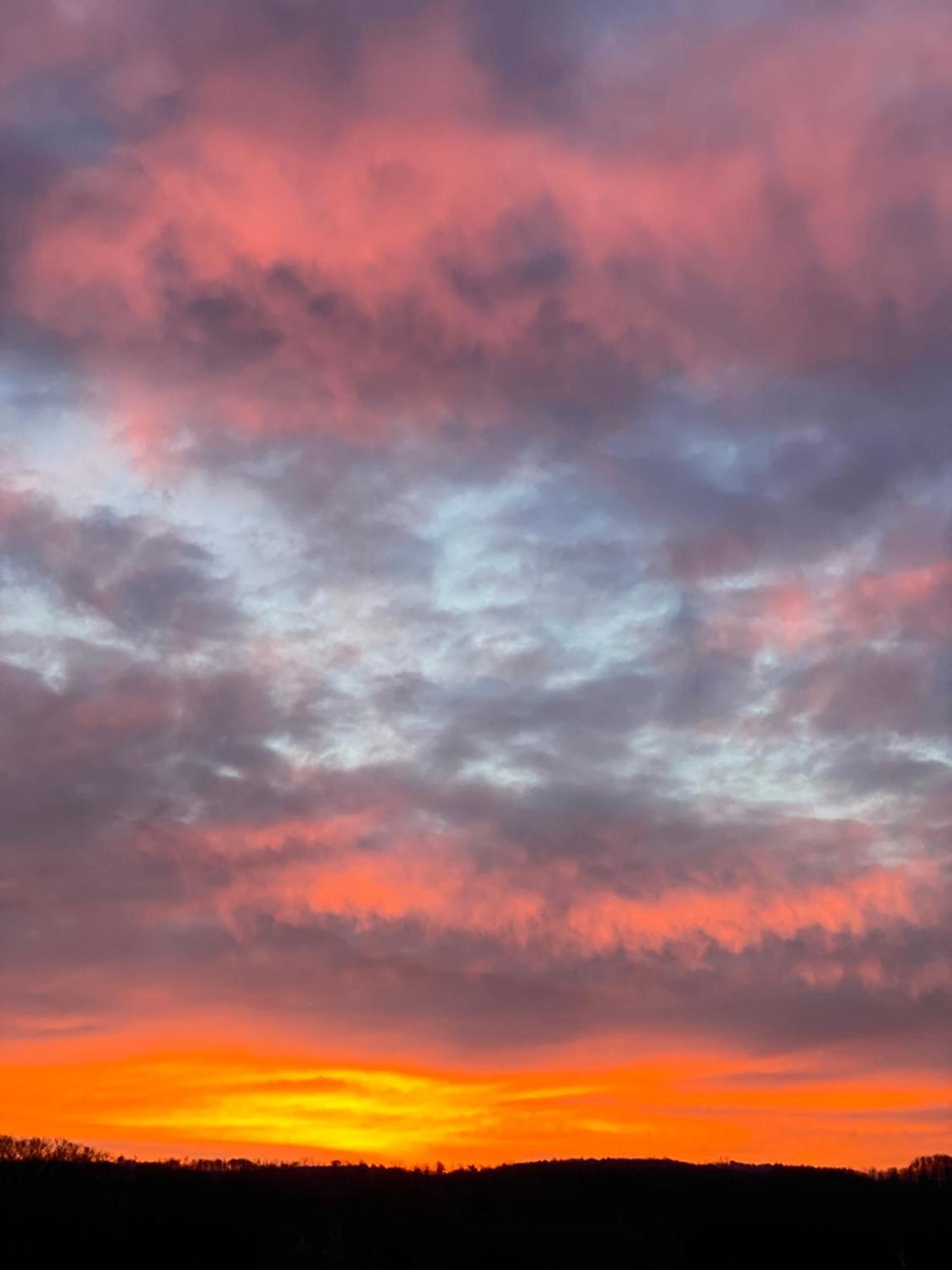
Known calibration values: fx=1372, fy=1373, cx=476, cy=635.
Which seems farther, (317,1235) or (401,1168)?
(401,1168)

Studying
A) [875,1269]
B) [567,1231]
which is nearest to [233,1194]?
[567,1231]

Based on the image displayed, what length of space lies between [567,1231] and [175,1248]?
31.4 feet

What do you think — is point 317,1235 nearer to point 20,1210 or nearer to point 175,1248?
point 175,1248

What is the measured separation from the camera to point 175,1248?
2898 cm

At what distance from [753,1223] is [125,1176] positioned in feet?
52.2

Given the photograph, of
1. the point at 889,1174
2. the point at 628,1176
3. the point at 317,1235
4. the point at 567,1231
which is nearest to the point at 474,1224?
the point at 567,1231

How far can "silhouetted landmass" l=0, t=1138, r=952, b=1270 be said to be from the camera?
2930cm

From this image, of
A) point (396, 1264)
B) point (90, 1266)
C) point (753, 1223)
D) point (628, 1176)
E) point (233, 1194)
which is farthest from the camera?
point (628, 1176)

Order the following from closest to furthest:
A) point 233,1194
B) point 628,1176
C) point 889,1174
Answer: point 233,1194
point 628,1176
point 889,1174

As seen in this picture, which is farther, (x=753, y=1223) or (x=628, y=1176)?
(x=628, y=1176)

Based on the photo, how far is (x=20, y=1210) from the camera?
96.1 ft

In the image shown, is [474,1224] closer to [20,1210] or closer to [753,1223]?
[753,1223]

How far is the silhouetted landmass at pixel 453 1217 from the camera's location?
2930 cm

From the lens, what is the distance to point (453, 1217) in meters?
33.2
